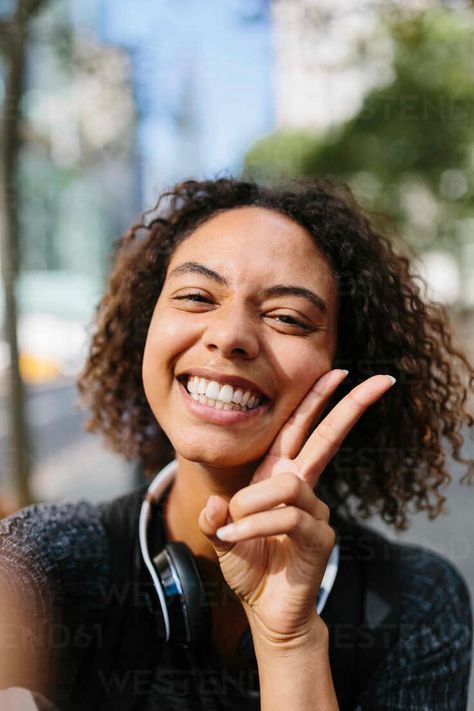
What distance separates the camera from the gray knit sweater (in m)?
1.49

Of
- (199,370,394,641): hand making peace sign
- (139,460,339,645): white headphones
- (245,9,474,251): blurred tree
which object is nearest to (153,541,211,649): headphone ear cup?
(139,460,339,645): white headphones

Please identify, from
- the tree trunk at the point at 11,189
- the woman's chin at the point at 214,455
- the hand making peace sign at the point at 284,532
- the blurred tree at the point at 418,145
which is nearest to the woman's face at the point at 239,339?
the woman's chin at the point at 214,455

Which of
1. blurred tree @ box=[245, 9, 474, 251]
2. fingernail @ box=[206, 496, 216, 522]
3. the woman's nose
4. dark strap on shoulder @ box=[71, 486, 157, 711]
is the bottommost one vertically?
dark strap on shoulder @ box=[71, 486, 157, 711]

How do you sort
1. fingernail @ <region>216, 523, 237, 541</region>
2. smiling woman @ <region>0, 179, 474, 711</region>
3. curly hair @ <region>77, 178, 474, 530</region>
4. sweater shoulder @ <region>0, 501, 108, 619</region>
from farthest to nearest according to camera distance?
curly hair @ <region>77, 178, 474, 530</region> < sweater shoulder @ <region>0, 501, 108, 619</region> < smiling woman @ <region>0, 179, 474, 711</region> < fingernail @ <region>216, 523, 237, 541</region>

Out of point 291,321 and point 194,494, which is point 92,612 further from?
point 291,321

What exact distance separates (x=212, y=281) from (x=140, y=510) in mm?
612

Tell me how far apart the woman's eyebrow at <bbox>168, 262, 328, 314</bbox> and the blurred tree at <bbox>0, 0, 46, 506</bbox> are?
105 inches

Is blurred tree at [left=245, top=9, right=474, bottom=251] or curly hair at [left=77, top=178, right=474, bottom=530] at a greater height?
blurred tree at [left=245, top=9, right=474, bottom=251]

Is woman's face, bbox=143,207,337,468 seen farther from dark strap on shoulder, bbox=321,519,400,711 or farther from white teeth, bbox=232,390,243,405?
dark strap on shoulder, bbox=321,519,400,711

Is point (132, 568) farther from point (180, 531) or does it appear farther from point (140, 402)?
point (140, 402)

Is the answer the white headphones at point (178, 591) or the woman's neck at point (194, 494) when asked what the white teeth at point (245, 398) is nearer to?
the woman's neck at point (194, 494)

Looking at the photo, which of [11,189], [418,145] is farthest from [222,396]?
[418,145]

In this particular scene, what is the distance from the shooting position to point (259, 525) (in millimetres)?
1250

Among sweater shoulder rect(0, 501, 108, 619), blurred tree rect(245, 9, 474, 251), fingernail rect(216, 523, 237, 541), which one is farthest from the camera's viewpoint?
blurred tree rect(245, 9, 474, 251)
